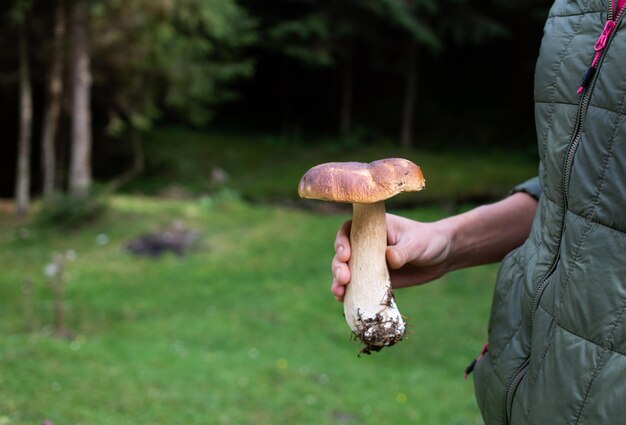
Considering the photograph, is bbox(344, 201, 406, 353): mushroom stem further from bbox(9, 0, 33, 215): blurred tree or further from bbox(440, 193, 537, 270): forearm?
bbox(9, 0, 33, 215): blurred tree

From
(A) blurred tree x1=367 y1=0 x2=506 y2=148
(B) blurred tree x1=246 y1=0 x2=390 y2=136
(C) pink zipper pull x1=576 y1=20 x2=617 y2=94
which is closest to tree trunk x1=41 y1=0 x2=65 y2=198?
(B) blurred tree x1=246 y1=0 x2=390 y2=136

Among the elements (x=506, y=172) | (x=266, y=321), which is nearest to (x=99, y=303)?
(x=266, y=321)

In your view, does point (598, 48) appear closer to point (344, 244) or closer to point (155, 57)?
point (344, 244)

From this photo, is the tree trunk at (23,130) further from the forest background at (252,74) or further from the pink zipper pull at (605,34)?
the pink zipper pull at (605,34)

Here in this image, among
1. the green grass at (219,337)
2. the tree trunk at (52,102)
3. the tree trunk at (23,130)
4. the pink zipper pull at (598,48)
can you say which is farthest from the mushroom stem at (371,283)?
the tree trunk at (52,102)

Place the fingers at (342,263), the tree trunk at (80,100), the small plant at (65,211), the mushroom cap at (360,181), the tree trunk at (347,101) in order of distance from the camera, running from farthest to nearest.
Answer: the tree trunk at (347,101)
the tree trunk at (80,100)
the small plant at (65,211)
the fingers at (342,263)
the mushroom cap at (360,181)

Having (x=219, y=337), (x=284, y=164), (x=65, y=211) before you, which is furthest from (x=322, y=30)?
(x=219, y=337)
